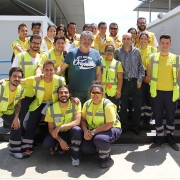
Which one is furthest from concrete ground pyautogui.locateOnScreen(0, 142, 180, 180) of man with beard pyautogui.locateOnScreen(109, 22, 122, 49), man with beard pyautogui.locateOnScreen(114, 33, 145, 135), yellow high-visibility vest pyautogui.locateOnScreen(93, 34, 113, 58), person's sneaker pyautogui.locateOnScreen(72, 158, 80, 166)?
man with beard pyautogui.locateOnScreen(109, 22, 122, 49)

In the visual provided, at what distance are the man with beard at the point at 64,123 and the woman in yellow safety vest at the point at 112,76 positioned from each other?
850 mm

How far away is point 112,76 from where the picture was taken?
444cm

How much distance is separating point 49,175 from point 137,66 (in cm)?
243

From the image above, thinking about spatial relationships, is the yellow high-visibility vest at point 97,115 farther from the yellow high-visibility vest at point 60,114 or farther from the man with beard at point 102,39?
the man with beard at point 102,39

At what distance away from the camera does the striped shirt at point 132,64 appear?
14.5ft

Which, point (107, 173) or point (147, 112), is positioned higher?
point (147, 112)

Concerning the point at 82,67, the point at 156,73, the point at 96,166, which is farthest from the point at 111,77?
the point at 96,166

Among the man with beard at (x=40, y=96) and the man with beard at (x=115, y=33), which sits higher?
the man with beard at (x=115, y=33)

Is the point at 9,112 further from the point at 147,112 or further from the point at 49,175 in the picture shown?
the point at 147,112

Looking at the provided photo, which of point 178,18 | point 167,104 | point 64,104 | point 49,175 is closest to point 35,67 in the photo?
point 64,104

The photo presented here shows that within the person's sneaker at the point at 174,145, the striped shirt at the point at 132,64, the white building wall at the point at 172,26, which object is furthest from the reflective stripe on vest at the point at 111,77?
the white building wall at the point at 172,26

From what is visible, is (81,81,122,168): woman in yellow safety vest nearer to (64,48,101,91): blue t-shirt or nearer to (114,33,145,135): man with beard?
(64,48,101,91): blue t-shirt

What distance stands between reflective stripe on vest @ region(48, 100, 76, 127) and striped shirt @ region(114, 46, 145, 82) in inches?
49.5

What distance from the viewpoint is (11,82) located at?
12.3 feet
